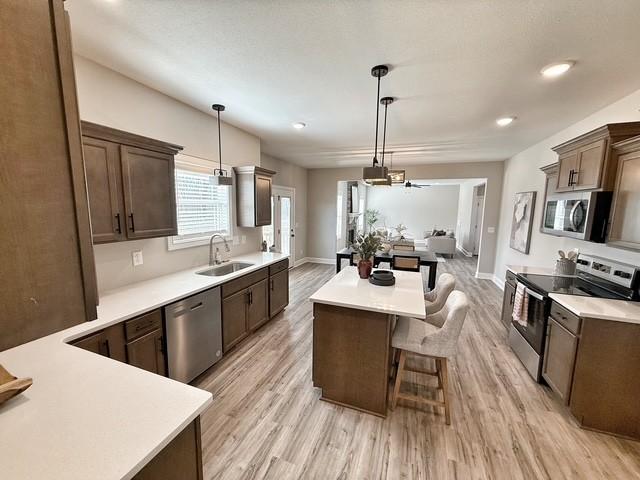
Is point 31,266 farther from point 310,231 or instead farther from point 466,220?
point 466,220

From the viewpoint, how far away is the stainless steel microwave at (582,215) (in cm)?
224

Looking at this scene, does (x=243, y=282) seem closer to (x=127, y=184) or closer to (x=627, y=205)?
(x=127, y=184)

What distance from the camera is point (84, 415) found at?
0.91 metres

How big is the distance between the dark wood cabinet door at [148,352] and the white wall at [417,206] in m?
10.7

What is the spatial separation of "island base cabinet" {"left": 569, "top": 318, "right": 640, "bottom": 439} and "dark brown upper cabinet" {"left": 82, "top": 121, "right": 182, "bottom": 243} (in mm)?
3483

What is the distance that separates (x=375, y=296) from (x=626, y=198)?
2076mm

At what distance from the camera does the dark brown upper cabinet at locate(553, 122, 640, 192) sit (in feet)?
6.95

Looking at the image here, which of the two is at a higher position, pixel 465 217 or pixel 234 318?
pixel 465 217

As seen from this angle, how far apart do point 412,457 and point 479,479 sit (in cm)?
39

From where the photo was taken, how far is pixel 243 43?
1852 mm

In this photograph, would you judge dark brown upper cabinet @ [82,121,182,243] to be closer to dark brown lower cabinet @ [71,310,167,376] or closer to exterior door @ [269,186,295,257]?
dark brown lower cabinet @ [71,310,167,376]

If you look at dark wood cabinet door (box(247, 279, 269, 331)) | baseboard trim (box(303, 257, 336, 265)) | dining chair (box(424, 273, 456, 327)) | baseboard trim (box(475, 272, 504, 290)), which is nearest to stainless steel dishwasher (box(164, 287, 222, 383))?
dark wood cabinet door (box(247, 279, 269, 331))

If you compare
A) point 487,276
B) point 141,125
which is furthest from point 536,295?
point 487,276

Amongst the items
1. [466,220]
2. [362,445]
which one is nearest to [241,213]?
[362,445]
